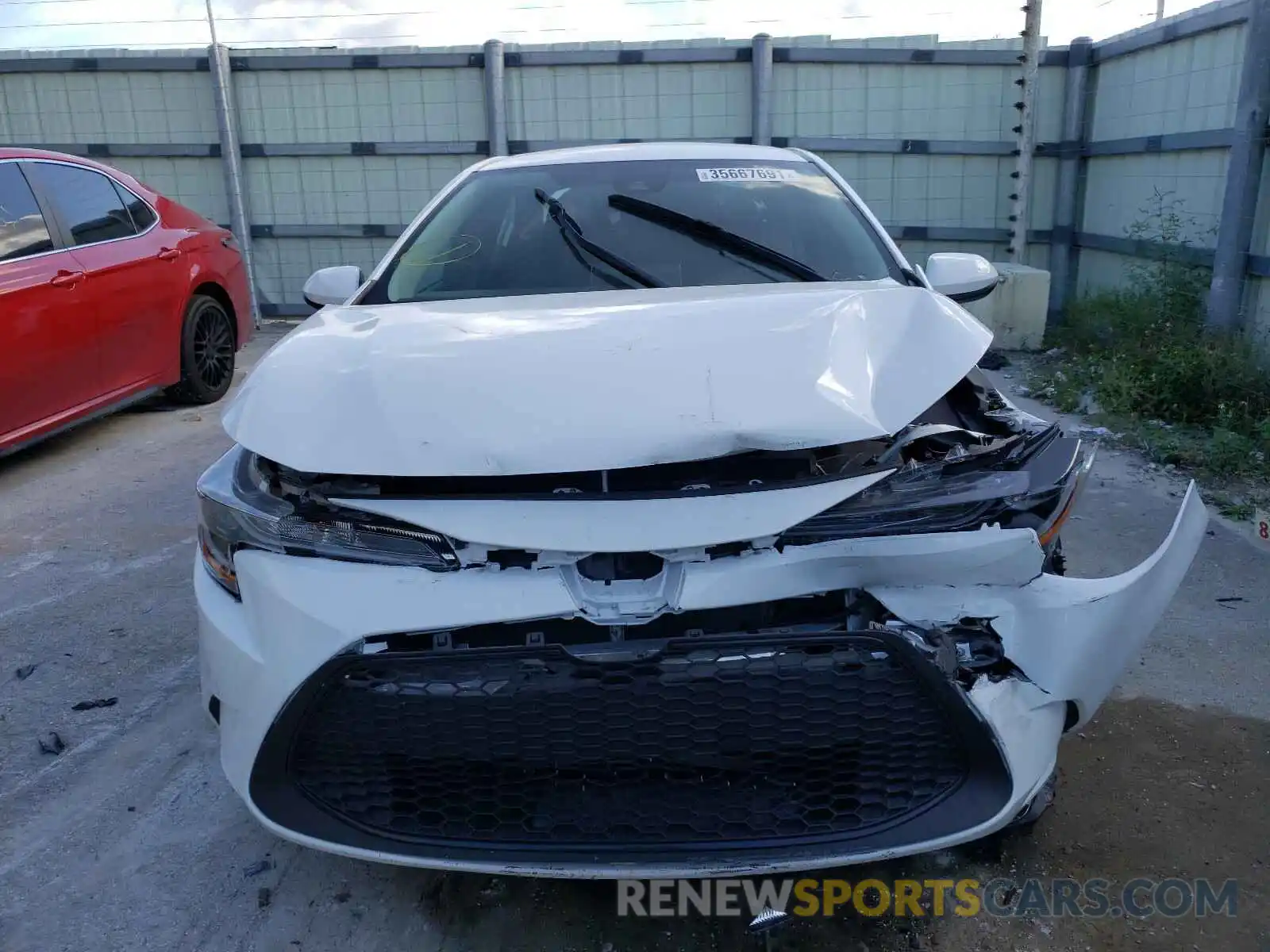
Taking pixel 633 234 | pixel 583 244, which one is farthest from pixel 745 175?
pixel 583 244

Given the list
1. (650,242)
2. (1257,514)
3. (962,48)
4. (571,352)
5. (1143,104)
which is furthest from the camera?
(962,48)

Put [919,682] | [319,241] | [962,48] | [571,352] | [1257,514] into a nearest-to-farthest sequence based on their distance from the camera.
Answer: [919,682] < [571,352] < [1257,514] < [962,48] < [319,241]

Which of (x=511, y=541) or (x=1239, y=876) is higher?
(x=511, y=541)

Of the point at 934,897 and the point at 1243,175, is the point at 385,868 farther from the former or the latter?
the point at 1243,175

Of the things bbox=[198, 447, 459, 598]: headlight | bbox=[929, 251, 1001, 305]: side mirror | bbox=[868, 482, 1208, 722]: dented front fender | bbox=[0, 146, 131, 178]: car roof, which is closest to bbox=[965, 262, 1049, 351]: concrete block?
bbox=[929, 251, 1001, 305]: side mirror

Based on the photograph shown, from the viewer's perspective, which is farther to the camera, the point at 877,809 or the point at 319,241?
the point at 319,241

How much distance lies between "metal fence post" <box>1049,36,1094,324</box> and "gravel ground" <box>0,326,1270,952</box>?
5411mm

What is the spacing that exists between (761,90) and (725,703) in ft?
25.3

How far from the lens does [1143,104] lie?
7.43 m

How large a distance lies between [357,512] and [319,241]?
812cm

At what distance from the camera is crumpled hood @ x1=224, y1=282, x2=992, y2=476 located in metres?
1.82

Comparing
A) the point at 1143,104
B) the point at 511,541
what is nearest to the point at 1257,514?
the point at 511,541

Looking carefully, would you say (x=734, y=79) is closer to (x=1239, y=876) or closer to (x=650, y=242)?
(x=650, y=242)

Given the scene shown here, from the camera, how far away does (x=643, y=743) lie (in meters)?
1.76
